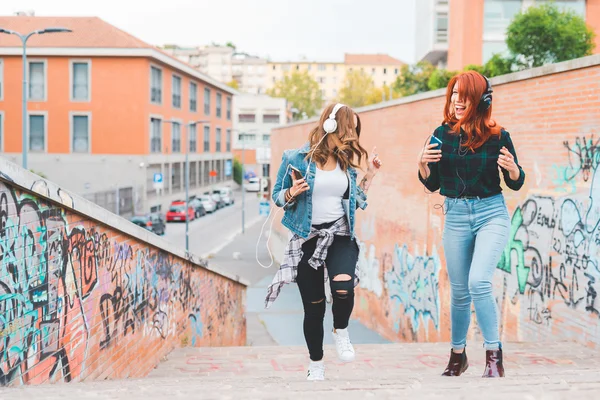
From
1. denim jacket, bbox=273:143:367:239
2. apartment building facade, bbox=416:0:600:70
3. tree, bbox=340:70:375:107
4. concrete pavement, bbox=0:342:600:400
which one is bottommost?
concrete pavement, bbox=0:342:600:400

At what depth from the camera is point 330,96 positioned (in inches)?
5492

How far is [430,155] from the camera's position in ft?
13.7

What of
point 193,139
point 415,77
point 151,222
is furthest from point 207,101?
point 151,222

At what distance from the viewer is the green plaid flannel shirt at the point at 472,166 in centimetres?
411

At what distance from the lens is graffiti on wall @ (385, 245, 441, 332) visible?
1297 cm

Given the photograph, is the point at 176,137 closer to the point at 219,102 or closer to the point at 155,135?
the point at 155,135

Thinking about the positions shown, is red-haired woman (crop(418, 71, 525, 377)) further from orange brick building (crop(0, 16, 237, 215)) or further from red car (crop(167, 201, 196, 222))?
red car (crop(167, 201, 196, 222))

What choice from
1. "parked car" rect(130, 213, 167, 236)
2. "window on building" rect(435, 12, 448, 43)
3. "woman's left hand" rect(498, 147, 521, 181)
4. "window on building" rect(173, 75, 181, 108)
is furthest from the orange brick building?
"woman's left hand" rect(498, 147, 521, 181)

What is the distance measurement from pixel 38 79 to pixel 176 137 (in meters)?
11.1

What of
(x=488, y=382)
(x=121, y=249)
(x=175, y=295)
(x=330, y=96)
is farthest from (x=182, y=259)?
(x=330, y=96)

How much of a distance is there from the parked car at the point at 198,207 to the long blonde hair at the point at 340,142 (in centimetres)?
4779

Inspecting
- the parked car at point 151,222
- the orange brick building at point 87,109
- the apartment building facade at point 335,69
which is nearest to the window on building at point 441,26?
the orange brick building at point 87,109

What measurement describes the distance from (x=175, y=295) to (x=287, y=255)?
4.29 metres

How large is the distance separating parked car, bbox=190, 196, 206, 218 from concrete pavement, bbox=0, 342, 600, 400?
4541 cm
